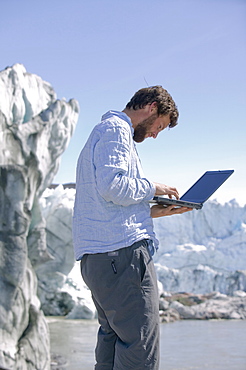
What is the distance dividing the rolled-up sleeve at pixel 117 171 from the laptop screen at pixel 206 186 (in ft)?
0.64

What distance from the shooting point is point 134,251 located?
1.67 meters

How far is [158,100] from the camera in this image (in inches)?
71.9

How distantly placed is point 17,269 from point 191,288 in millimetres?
11979

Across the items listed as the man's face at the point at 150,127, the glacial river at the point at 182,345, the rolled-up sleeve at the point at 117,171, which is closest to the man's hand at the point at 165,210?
the rolled-up sleeve at the point at 117,171

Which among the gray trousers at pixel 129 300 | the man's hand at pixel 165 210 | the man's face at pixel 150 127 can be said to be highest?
the man's face at pixel 150 127

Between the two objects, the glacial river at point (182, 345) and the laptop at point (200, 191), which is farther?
the glacial river at point (182, 345)

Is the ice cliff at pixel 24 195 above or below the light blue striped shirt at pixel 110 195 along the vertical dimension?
above

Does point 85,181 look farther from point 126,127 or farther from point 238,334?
point 238,334

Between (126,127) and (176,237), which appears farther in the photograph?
(176,237)

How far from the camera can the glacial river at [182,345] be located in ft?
30.7

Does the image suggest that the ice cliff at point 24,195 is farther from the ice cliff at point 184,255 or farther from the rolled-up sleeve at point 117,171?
the rolled-up sleeve at point 117,171

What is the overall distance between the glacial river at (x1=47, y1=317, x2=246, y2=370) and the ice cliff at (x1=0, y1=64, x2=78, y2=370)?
1.50 metres

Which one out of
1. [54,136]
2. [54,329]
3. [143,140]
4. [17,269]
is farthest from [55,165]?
[143,140]

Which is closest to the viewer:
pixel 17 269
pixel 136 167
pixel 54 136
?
pixel 136 167
